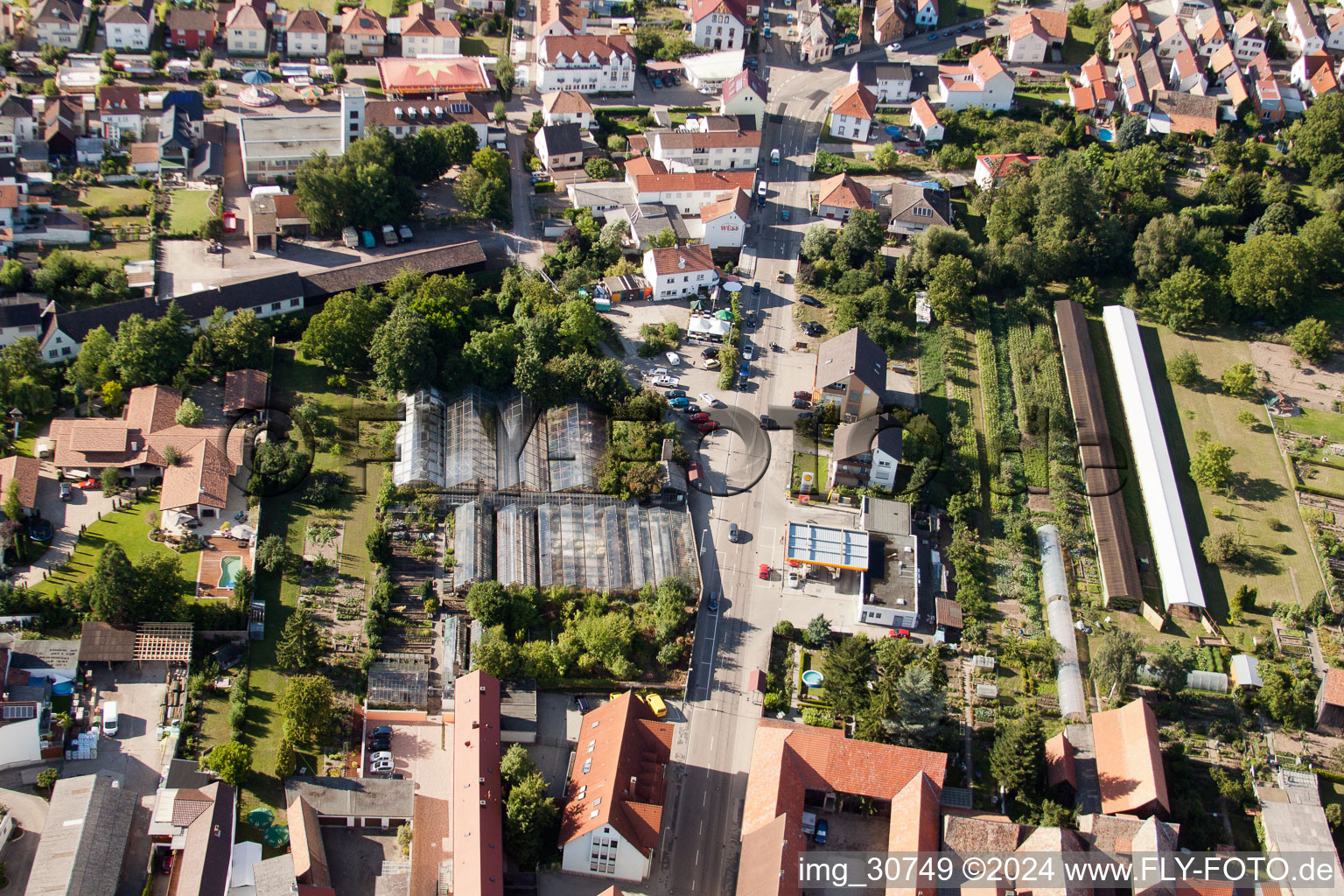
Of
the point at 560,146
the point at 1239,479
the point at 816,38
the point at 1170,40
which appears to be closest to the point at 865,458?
the point at 1239,479

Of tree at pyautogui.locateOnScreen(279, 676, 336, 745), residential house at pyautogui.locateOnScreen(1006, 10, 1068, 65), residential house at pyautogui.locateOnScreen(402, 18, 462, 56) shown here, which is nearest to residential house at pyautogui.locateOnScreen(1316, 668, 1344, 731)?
tree at pyautogui.locateOnScreen(279, 676, 336, 745)

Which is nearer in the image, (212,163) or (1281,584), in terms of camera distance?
(1281,584)

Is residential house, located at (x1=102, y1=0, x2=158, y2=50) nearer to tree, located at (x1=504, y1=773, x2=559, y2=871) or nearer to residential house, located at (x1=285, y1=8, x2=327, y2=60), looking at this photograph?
residential house, located at (x1=285, y1=8, x2=327, y2=60)

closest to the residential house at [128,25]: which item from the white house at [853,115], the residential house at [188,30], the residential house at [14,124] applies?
the residential house at [188,30]

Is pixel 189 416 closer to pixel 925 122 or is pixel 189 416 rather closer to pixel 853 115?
pixel 853 115

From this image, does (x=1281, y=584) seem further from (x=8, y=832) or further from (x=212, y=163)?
(x=212, y=163)

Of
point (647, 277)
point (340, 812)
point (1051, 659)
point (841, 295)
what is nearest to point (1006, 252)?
point (841, 295)

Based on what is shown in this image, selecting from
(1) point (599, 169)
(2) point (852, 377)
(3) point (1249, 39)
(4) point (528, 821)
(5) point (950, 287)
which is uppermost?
(3) point (1249, 39)
